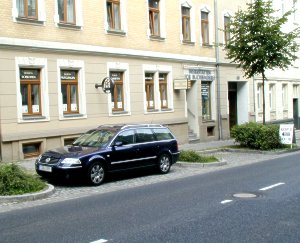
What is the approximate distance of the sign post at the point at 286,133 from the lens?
70.1ft

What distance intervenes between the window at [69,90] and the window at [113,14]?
10.2ft

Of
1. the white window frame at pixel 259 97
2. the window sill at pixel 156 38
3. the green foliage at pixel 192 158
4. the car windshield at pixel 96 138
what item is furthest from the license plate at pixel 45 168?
the white window frame at pixel 259 97

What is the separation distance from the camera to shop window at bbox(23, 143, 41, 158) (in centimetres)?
1697

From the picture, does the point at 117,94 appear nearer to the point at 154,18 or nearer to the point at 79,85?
the point at 79,85

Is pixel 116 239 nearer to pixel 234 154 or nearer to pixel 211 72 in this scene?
pixel 234 154

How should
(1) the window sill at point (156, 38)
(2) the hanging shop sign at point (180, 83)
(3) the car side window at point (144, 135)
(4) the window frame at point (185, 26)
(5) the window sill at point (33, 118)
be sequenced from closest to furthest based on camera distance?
(3) the car side window at point (144, 135), (5) the window sill at point (33, 118), (1) the window sill at point (156, 38), (2) the hanging shop sign at point (180, 83), (4) the window frame at point (185, 26)

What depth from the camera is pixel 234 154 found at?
20.8m

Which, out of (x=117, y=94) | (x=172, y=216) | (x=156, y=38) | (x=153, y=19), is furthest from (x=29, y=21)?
(x=172, y=216)

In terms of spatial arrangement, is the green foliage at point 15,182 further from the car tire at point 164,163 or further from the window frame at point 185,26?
the window frame at point 185,26

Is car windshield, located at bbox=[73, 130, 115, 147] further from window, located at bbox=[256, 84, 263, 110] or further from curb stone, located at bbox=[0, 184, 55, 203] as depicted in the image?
window, located at bbox=[256, 84, 263, 110]

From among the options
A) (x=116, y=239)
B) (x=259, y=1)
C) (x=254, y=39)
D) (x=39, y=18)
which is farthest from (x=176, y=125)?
(x=116, y=239)

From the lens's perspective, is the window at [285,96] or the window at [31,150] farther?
the window at [285,96]

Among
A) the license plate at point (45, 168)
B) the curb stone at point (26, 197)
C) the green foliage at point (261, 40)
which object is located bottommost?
the curb stone at point (26, 197)

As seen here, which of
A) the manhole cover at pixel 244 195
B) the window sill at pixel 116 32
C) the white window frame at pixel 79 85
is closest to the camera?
the manhole cover at pixel 244 195
